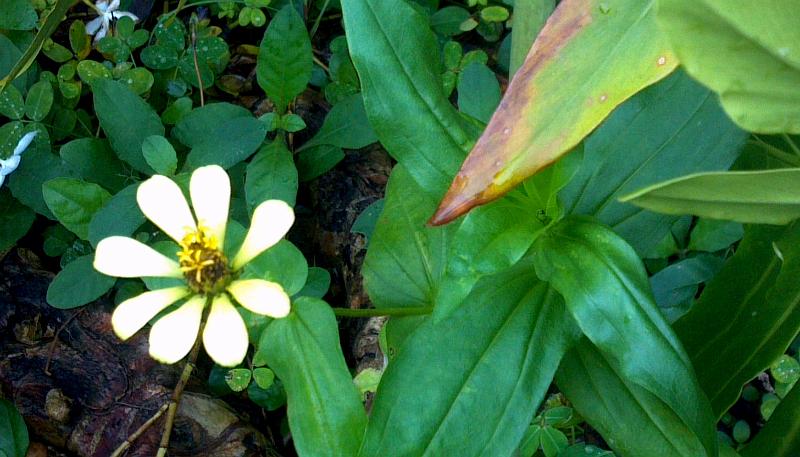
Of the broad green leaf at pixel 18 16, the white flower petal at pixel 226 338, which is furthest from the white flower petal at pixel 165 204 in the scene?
the broad green leaf at pixel 18 16

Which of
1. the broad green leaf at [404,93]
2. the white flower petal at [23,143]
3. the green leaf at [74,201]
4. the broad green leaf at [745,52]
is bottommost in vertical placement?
the green leaf at [74,201]

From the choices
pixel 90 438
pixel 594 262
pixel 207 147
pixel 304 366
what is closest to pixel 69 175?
pixel 207 147

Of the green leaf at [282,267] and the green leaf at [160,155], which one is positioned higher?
the green leaf at [282,267]

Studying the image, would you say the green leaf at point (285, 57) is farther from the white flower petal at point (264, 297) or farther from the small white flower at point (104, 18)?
the white flower petal at point (264, 297)

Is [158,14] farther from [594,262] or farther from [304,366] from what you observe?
[594,262]

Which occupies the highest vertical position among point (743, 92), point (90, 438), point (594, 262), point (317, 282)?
point (743, 92)

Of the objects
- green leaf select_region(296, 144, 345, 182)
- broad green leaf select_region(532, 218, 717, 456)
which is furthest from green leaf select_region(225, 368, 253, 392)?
broad green leaf select_region(532, 218, 717, 456)

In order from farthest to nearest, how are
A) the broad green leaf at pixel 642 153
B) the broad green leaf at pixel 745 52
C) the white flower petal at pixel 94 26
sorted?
the white flower petal at pixel 94 26 < the broad green leaf at pixel 642 153 < the broad green leaf at pixel 745 52

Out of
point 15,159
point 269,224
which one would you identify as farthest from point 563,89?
point 15,159
